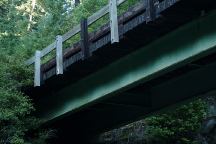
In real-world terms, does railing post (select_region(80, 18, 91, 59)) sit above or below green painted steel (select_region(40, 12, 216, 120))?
above

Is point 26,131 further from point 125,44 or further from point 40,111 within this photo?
point 125,44

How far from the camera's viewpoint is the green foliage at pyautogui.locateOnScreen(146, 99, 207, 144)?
59.9ft

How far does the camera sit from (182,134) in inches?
739

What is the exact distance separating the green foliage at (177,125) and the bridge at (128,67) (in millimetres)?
1080

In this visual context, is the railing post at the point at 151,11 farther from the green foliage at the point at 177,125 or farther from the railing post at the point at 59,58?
the green foliage at the point at 177,125

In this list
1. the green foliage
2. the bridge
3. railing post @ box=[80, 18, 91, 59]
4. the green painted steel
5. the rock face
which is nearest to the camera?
the green painted steel

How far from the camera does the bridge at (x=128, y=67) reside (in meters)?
11.7

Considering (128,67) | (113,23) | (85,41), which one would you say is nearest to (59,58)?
(85,41)

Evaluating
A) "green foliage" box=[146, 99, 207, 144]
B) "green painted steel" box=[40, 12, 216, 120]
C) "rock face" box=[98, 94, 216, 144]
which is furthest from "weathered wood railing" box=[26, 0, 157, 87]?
"green foliage" box=[146, 99, 207, 144]

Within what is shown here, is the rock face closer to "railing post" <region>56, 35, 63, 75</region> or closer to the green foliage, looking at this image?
the green foliage

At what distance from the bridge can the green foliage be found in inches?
42.5

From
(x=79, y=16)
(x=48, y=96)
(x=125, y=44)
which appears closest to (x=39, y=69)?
(x=48, y=96)

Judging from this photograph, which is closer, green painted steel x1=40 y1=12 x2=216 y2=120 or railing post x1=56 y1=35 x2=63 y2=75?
green painted steel x1=40 y1=12 x2=216 y2=120

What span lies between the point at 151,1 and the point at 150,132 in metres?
8.37
